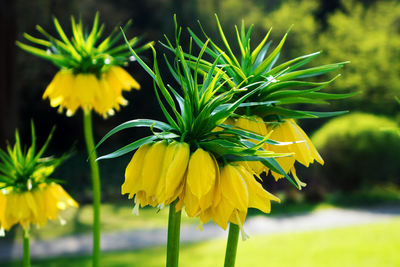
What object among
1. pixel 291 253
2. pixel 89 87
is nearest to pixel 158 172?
pixel 89 87

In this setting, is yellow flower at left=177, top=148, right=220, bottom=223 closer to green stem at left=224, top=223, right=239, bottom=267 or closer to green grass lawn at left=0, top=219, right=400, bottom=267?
green stem at left=224, top=223, right=239, bottom=267

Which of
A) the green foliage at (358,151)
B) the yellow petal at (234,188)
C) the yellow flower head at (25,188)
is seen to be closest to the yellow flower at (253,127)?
the yellow petal at (234,188)

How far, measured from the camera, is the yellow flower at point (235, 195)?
2.41ft

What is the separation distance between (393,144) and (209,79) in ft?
27.6

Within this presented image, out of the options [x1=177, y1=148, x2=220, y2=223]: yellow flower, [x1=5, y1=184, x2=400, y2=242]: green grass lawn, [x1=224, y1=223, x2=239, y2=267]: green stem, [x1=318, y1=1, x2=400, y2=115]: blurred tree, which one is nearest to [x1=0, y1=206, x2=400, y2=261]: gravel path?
[x1=5, y1=184, x2=400, y2=242]: green grass lawn

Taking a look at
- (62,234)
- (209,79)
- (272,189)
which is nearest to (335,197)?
(272,189)

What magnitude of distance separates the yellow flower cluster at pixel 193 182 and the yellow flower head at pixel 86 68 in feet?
3.39

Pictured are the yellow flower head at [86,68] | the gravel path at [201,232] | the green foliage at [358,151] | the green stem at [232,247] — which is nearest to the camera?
the green stem at [232,247]

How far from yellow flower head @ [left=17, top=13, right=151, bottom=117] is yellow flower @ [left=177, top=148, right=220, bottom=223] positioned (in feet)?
3.54

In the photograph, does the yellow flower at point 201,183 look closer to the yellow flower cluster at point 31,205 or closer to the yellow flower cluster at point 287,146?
the yellow flower cluster at point 287,146

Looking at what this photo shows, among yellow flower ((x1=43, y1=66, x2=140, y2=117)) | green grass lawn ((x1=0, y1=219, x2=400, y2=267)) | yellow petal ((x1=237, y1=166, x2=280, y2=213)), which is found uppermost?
yellow flower ((x1=43, y1=66, x2=140, y2=117))

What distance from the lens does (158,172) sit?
75cm

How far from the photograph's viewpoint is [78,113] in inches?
445

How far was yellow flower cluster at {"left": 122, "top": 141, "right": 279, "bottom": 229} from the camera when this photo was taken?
72 centimetres
